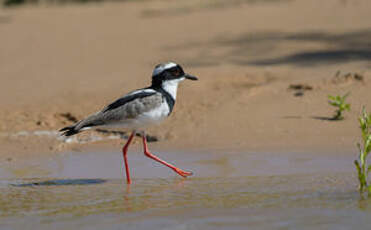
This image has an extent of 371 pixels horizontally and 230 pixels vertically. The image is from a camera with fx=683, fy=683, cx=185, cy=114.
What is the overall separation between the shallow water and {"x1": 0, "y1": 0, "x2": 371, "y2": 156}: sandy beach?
1.96 ft

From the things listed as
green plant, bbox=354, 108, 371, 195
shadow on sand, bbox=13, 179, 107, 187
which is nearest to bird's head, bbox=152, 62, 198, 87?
shadow on sand, bbox=13, 179, 107, 187

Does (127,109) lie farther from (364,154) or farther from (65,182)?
(364,154)

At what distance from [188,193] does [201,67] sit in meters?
6.37

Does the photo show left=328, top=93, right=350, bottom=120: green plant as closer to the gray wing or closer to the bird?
the bird

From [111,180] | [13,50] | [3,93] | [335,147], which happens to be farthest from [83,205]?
[13,50]

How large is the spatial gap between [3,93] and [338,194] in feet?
24.6

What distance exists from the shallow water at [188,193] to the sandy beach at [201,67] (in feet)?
1.96

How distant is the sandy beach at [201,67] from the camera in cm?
869

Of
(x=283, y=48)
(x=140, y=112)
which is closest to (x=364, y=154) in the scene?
(x=140, y=112)

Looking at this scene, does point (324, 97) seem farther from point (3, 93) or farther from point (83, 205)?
point (3, 93)

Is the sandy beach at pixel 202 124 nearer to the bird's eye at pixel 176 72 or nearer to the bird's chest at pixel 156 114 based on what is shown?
the bird's chest at pixel 156 114

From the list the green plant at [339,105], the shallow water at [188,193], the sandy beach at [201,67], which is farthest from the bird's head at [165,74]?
the green plant at [339,105]

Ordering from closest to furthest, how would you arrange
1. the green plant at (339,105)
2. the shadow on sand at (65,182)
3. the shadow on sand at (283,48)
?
the shadow on sand at (65,182), the green plant at (339,105), the shadow on sand at (283,48)

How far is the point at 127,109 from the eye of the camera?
24.1ft
